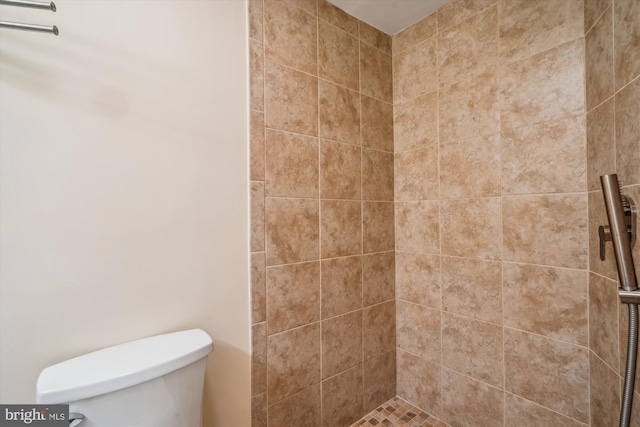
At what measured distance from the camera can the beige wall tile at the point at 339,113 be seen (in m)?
1.27

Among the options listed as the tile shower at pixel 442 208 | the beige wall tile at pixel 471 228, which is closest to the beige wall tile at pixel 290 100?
the tile shower at pixel 442 208

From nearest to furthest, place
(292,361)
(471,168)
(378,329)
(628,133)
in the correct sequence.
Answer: (628,133) < (292,361) < (471,168) < (378,329)

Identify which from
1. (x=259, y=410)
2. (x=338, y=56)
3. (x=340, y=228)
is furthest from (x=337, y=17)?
(x=259, y=410)

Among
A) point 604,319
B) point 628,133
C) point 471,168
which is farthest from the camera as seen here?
point 471,168

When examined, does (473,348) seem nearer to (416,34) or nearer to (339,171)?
(339,171)

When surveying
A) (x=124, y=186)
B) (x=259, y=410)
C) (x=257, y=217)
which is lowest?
(x=259, y=410)

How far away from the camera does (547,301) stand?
1049mm

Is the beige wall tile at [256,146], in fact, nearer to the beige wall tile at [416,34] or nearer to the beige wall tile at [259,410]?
the beige wall tile at [259,410]

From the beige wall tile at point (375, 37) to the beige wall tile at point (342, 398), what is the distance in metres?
1.66

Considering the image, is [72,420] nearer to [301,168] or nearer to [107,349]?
[107,349]

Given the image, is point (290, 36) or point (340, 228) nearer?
point (290, 36)

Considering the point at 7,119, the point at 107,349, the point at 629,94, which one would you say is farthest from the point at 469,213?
the point at 7,119

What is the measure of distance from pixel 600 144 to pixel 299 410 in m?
1.46

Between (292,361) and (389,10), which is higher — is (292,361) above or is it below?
below
